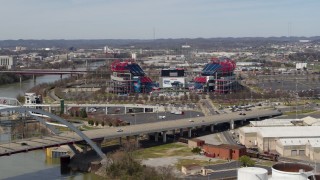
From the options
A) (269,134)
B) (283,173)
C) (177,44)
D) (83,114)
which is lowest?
(83,114)

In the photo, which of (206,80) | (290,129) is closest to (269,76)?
(206,80)

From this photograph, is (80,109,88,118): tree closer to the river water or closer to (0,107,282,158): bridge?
(0,107,282,158): bridge

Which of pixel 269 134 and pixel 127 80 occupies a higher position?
pixel 127 80

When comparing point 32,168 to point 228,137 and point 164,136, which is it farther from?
point 228,137

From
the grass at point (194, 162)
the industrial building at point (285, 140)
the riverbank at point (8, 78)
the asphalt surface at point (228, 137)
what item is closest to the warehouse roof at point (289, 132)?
the industrial building at point (285, 140)

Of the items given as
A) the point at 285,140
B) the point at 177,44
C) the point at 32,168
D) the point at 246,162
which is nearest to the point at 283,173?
the point at 246,162

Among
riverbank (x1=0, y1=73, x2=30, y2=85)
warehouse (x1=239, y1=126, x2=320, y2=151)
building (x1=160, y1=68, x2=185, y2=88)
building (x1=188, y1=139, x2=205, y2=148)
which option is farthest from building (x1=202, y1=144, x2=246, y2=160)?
riverbank (x1=0, y1=73, x2=30, y2=85)
